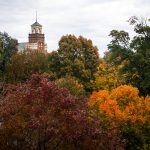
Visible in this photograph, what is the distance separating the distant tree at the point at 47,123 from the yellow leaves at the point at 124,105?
14963mm

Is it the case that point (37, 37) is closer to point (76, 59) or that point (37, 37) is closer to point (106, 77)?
point (76, 59)

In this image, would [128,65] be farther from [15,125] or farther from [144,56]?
[15,125]

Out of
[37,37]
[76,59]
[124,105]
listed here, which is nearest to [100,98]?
[124,105]

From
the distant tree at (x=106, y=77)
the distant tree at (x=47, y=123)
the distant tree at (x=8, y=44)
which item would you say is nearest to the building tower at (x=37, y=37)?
the distant tree at (x=8, y=44)

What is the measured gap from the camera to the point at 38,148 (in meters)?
18.1

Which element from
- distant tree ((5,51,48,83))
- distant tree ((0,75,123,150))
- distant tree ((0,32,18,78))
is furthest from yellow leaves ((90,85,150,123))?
distant tree ((0,32,18,78))

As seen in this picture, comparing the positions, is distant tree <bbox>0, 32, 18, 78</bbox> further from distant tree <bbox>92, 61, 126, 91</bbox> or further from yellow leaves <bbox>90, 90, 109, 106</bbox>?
yellow leaves <bbox>90, 90, 109, 106</bbox>

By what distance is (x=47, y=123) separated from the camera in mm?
17594

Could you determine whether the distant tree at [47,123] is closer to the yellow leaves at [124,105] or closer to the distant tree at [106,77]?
the yellow leaves at [124,105]

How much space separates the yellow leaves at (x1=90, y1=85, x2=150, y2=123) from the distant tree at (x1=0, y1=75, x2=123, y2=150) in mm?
14963

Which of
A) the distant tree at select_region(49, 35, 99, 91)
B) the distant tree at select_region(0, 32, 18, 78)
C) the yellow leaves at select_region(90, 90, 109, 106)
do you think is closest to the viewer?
the yellow leaves at select_region(90, 90, 109, 106)

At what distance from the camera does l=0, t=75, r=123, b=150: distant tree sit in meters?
17.6

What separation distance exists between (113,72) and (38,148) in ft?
123

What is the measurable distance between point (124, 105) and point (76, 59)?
81.9 ft
